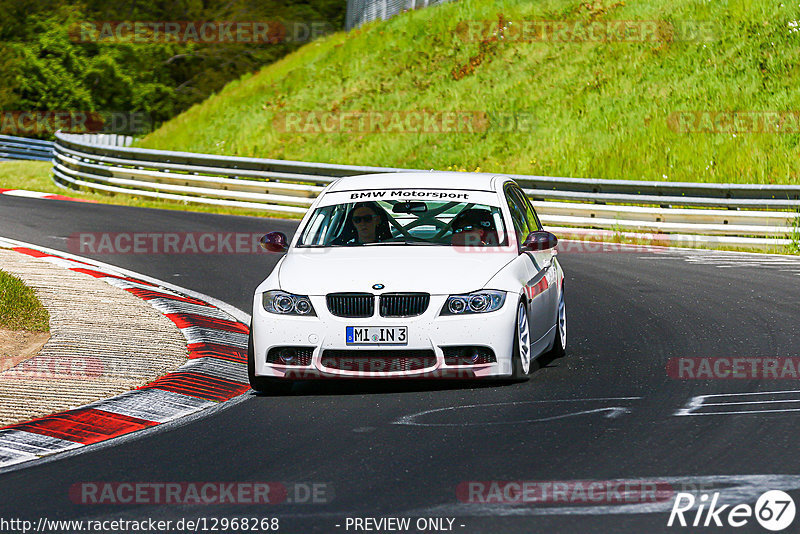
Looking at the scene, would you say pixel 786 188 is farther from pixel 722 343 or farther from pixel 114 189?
pixel 114 189

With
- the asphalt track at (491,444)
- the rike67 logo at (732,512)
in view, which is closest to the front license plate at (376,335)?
the asphalt track at (491,444)

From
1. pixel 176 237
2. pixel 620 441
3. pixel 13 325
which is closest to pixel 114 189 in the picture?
pixel 176 237

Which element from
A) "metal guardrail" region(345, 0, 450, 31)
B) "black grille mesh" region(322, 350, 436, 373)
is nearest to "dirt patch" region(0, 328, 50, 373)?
"black grille mesh" region(322, 350, 436, 373)

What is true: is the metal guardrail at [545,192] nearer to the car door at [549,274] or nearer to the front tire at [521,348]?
the car door at [549,274]

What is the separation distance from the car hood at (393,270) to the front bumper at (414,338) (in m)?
0.14

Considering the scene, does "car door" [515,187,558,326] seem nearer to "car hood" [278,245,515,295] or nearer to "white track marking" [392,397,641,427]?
"car hood" [278,245,515,295]

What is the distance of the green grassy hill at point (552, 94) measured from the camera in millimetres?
27225

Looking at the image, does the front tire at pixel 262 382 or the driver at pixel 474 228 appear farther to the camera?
the driver at pixel 474 228

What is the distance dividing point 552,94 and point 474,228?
22901 millimetres

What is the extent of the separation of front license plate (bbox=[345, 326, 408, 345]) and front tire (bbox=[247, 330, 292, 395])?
2.14 ft

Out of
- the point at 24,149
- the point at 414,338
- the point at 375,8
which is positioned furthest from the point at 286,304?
the point at 24,149

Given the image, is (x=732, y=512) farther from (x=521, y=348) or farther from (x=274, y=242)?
(x=274, y=242)

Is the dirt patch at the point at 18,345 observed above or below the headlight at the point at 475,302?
below

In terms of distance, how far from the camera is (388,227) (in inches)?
403
